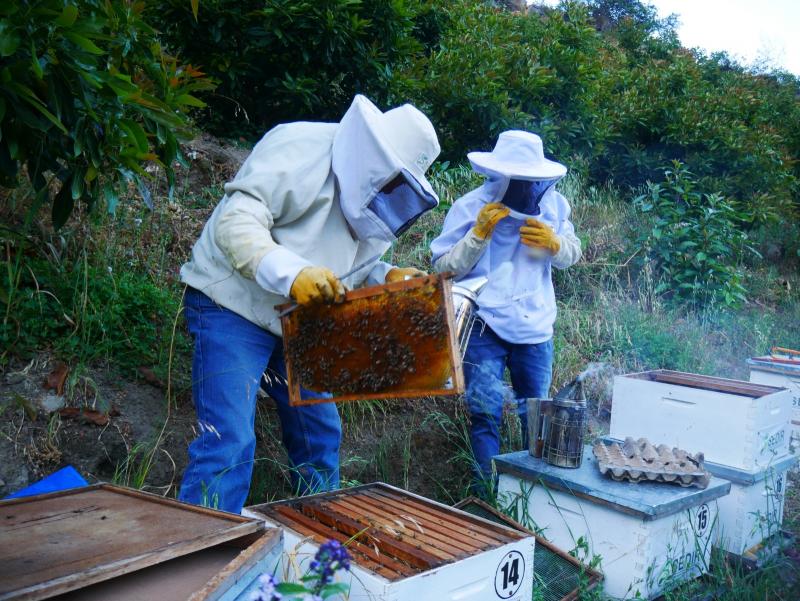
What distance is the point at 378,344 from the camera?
253 cm

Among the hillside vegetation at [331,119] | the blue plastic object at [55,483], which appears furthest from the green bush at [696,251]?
the blue plastic object at [55,483]

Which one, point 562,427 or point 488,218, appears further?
point 488,218

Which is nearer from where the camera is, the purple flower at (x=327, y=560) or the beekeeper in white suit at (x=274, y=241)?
the purple flower at (x=327, y=560)

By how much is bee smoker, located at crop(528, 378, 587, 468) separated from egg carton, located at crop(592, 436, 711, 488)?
14cm

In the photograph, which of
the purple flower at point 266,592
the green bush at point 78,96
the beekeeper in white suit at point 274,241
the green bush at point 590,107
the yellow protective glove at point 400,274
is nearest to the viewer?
the purple flower at point 266,592

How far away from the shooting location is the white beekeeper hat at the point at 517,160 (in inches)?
144

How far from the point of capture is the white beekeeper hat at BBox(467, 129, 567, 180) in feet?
12.0

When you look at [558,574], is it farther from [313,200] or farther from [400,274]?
[313,200]

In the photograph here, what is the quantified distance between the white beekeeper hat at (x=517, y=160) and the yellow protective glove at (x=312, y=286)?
1544mm

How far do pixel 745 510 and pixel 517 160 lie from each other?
83.1 inches

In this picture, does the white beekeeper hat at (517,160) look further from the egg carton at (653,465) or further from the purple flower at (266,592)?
the purple flower at (266,592)

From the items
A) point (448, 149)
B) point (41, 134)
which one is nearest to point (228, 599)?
point (41, 134)

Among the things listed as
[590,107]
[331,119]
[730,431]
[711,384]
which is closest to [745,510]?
[730,431]

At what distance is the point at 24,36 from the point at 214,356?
1.26 meters
